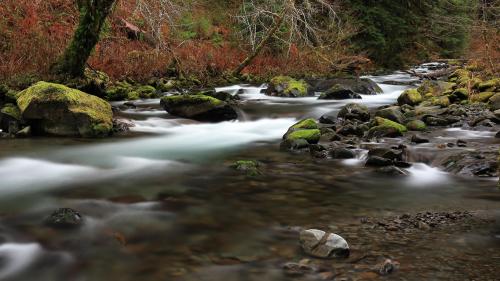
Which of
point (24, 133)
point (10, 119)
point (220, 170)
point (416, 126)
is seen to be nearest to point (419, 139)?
point (416, 126)

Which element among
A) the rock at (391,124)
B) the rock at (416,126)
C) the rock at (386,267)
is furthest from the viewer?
the rock at (416,126)

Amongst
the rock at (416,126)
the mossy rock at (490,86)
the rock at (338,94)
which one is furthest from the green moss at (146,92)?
the mossy rock at (490,86)

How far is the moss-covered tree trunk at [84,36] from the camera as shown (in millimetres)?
11367

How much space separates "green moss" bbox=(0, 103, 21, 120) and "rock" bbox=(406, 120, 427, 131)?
7.50 metres

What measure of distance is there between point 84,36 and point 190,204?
7847 mm

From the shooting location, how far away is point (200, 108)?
1103 cm

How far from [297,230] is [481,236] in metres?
1.56

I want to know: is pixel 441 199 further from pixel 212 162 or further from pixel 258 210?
pixel 212 162

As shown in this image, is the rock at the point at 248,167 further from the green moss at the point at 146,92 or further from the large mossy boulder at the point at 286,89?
the large mossy boulder at the point at 286,89

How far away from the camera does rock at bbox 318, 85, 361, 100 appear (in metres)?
14.9

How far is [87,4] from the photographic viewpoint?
1141 centimetres

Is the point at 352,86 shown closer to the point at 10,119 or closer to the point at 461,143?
the point at 461,143

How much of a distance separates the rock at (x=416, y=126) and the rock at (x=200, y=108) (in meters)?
3.92

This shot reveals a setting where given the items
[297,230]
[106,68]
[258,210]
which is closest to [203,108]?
[106,68]
